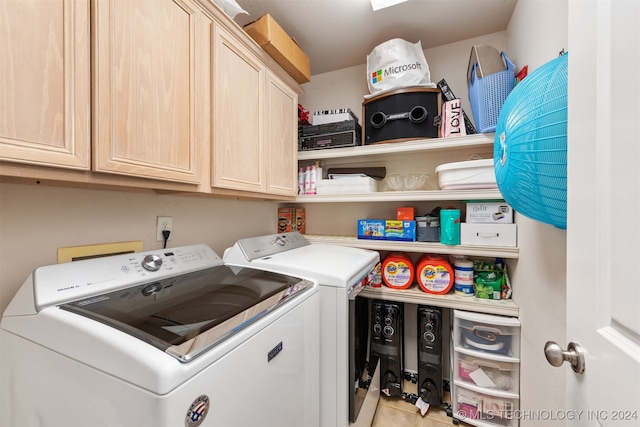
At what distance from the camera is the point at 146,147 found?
898mm

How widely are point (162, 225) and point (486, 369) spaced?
2.02 m

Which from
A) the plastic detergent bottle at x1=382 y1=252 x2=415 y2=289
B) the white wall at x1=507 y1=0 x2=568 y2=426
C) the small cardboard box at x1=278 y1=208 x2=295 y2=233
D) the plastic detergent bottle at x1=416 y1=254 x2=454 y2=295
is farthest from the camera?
the small cardboard box at x1=278 y1=208 x2=295 y2=233

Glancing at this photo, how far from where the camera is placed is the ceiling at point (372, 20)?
152 cm

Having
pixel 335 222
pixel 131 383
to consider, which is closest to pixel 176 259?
pixel 131 383

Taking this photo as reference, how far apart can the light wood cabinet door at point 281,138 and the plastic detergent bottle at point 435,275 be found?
1064 mm

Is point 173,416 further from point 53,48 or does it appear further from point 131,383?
point 53,48

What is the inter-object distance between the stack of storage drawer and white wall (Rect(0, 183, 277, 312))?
5.45 ft

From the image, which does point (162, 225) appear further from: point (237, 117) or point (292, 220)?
point (292, 220)

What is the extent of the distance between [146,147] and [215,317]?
0.65 m

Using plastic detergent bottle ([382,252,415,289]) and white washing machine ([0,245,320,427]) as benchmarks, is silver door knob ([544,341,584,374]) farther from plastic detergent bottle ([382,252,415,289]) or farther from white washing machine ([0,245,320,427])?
plastic detergent bottle ([382,252,415,289])

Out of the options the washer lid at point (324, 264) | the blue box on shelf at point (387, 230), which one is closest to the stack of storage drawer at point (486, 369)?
the blue box on shelf at point (387, 230)

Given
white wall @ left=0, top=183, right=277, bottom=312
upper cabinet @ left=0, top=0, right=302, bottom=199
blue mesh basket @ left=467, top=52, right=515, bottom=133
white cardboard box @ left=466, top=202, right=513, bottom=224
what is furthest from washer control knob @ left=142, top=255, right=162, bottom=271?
blue mesh basket @ left=467, top=52, right=515, bottom=133

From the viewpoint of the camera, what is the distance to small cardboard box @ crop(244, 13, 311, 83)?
1416 mm

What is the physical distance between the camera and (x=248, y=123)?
138 cm
